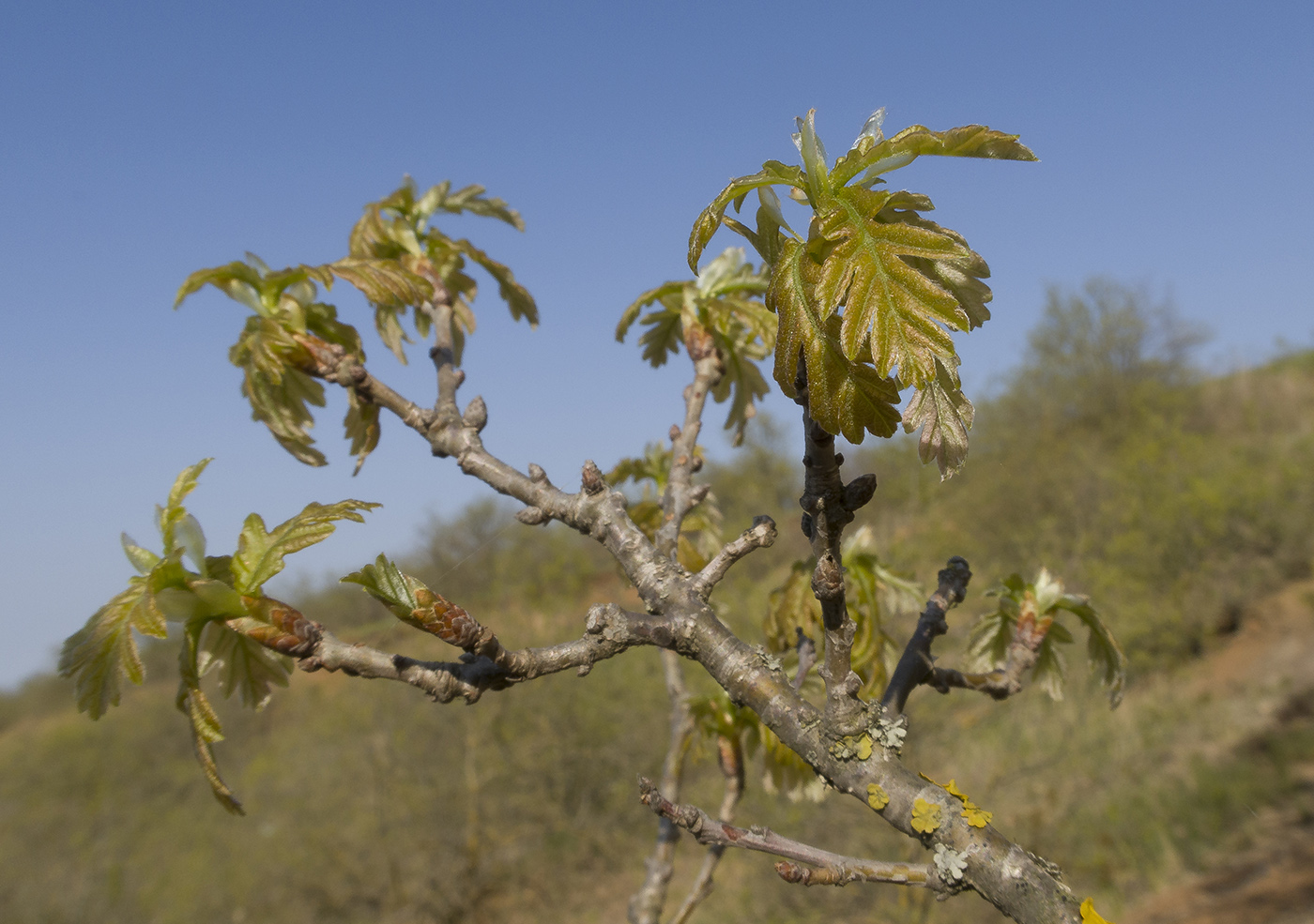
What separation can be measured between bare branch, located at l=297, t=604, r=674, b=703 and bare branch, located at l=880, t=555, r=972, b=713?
1.22ft

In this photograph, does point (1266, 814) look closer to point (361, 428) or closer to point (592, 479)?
point (592, 479)

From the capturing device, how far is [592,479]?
1.23m

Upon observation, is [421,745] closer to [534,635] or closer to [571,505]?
[534,635]

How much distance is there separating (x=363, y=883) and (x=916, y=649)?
1046 cm

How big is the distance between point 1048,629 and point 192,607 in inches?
57.3

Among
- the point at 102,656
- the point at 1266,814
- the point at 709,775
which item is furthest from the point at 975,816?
the point at 1266,814

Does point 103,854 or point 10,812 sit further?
point 10,812

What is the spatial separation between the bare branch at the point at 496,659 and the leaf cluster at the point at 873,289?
0.40 metres

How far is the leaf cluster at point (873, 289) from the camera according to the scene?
2.32 ft

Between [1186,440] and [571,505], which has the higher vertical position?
[1186,440]

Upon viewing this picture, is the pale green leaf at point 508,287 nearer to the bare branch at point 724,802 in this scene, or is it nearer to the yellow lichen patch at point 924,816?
the bare branch at point 724,802

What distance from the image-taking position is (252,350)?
1510 millimetres

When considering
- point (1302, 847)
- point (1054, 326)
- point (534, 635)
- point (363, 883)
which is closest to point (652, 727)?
point (534, 635)

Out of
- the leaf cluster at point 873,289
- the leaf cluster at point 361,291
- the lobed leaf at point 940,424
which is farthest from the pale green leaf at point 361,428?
the lobed leaf at point 940,424
